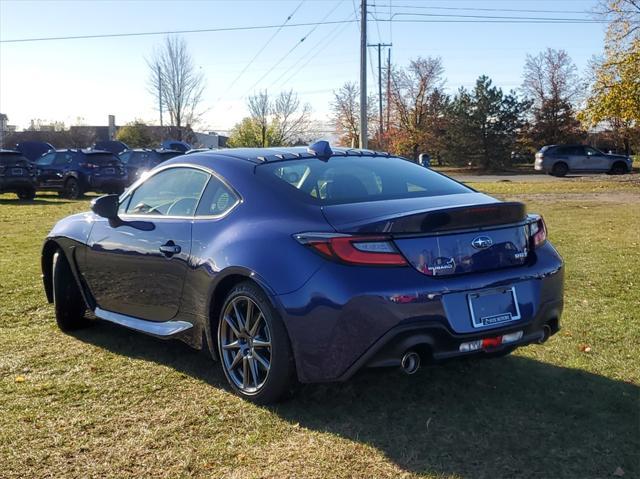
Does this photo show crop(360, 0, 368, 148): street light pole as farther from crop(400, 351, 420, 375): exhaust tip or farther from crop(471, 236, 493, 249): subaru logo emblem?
crop(400, 351, 420, 375): exhaust tip

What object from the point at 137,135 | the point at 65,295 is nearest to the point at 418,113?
the point at 137,135

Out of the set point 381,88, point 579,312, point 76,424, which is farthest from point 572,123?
point 76,424

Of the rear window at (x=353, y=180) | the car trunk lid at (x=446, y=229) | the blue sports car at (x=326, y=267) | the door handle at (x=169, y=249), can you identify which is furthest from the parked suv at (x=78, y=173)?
the car trunk lid at (x=446, y=229)

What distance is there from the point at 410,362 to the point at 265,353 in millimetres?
825

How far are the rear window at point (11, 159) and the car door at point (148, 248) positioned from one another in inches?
683

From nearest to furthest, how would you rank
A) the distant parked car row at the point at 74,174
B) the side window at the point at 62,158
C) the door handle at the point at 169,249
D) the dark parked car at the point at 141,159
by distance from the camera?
the door handle at the point at 169,249
the distant parked car row at the point at 74,174
the side window at the point at 62,158
the dark parked car at the point at 141,159

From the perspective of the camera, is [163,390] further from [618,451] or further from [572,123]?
[572,123]

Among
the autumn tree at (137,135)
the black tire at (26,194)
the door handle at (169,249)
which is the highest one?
the autumn tree at (137,135)

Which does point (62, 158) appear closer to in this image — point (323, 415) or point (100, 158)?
point (100, 158)

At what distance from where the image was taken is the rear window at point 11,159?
20531 millimetres

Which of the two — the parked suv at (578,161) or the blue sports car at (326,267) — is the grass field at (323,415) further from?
the parked suv at (578,161)

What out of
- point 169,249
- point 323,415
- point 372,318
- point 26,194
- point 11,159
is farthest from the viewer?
point 26,194

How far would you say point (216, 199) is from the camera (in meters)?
4.20

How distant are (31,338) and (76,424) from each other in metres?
1.94
